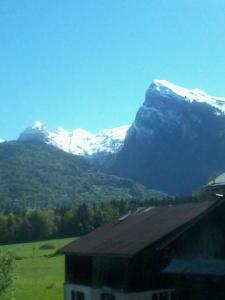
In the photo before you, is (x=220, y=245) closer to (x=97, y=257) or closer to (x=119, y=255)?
(x=119, y=255)

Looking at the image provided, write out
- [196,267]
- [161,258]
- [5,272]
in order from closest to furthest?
[196,267]
[161,258]
[5,272]

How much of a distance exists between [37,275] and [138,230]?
45.1 metres

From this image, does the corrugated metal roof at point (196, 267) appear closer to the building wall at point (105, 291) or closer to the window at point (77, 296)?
the building wall at point (105, 291)

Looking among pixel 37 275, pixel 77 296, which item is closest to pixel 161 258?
pixel 77 296

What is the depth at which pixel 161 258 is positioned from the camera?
30.0m

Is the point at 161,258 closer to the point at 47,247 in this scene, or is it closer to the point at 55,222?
the point at 47,247

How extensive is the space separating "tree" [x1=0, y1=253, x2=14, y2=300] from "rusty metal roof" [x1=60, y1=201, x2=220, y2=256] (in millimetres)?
6071

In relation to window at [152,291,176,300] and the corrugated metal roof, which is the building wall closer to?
window at [152,291,176,300]

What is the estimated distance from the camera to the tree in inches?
1593

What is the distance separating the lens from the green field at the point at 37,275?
54.9 metres

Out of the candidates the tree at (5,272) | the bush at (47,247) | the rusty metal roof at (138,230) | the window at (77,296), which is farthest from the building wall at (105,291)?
the bush at (47,247)

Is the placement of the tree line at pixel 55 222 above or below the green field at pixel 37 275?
above

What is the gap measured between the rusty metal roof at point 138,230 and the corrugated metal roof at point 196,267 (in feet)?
4.49

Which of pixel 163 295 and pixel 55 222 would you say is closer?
pixel 163 295
